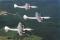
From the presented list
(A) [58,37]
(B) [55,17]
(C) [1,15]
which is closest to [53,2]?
(B) [55,17]

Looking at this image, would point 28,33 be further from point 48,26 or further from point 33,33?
point 48,26

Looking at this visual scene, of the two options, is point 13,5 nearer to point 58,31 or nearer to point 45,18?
point 45,18

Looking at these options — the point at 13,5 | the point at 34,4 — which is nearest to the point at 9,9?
the point at 13,5

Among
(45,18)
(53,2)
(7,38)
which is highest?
(53,2)

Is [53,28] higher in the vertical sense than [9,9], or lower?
lower

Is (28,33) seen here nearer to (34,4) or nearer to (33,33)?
(33,33)

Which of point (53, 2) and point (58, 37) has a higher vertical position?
point (53, 2)

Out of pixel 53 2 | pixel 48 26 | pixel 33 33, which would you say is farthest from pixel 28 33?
pixel 53 2
